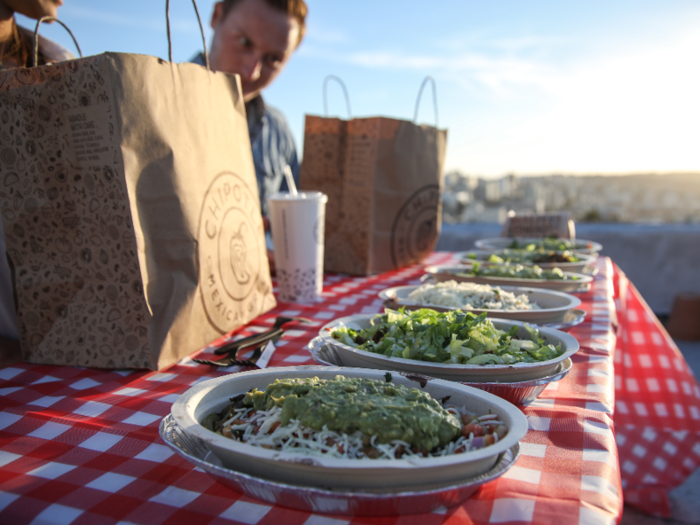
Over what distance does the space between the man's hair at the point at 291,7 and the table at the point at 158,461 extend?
2.04m

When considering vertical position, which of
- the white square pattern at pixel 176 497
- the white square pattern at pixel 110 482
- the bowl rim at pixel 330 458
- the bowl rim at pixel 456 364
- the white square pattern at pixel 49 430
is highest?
the bowl rim at pixel 330 458

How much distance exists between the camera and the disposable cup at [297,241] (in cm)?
143

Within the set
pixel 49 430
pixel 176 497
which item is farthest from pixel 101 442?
pixel 176 497

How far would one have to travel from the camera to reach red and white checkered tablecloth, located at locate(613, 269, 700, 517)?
6.54 feet

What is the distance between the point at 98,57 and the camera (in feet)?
2.77

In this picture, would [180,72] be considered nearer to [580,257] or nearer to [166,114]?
[166,114]

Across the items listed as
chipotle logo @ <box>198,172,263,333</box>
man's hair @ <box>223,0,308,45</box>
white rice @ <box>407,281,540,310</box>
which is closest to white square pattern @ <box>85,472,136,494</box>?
chipotle logo @ <box>198,172,263,333</box>

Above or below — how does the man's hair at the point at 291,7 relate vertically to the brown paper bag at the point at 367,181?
above

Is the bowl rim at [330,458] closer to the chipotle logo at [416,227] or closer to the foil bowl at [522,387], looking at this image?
the foil bowl at [522,387]

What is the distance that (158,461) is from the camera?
61cm

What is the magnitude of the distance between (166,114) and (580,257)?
1.83 meters

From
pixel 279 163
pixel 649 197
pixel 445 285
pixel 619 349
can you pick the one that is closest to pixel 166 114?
pixel 445 285

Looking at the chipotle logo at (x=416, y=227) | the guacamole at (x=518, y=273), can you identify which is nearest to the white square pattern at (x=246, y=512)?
the guacamole at (x=518, y=273)

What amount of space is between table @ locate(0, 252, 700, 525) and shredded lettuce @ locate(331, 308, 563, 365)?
8cm
